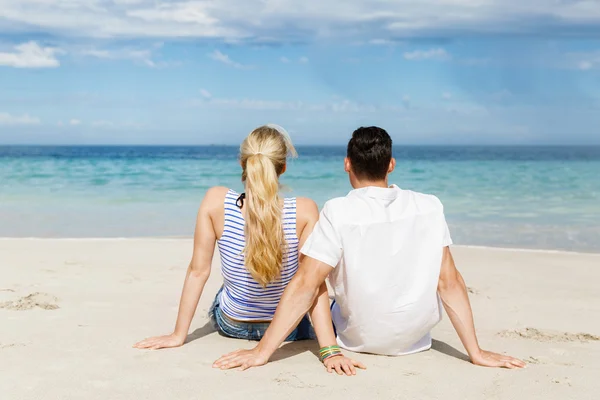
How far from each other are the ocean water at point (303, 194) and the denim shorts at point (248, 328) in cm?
81

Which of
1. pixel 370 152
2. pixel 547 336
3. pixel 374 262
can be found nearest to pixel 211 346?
pixel 374 262

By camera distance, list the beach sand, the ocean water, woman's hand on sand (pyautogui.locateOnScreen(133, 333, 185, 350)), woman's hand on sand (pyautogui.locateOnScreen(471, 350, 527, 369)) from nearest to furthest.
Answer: the beach sand < woman's hand on sand (pyautogui.locateOnScreen(471, 350, 527, 369)) < woman's hand on sand (pyautogui.locateOnScreen(133, 333, 185, 350)) < the ocean water

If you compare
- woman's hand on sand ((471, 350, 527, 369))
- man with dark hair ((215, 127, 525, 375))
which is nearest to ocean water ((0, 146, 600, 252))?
man with dark hair ((215, 127, 525, 375))

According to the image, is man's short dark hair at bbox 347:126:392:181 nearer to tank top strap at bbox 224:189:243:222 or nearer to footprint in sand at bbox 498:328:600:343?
tank top strap at bbox 224:189:243:222

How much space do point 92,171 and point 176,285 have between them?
2069cm

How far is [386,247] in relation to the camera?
3123 millimetres

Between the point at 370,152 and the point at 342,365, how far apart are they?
1029 mm

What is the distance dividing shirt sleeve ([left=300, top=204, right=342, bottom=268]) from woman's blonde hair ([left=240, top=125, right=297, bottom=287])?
9.2 inches

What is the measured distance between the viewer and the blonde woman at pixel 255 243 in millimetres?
3221

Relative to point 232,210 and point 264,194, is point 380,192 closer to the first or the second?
point 264,194

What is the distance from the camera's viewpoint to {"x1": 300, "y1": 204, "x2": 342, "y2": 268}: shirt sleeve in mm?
3092

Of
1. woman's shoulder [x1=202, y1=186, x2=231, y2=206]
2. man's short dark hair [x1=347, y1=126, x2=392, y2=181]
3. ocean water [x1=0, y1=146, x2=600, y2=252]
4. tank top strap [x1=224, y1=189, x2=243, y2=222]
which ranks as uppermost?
man's short dark hair [x1=347, y1=126, x2=392, y2=181]

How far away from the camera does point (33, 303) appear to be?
4621mm

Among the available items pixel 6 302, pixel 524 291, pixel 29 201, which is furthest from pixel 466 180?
pixel 6 302
